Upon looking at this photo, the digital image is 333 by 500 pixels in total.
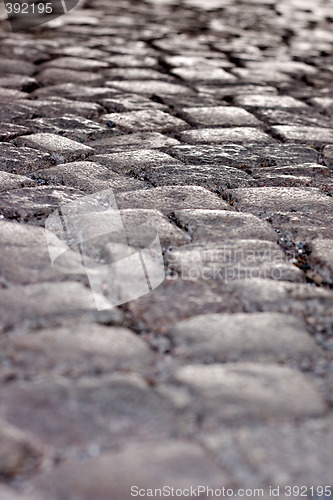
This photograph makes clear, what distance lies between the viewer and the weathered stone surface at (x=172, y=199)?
2197 mm

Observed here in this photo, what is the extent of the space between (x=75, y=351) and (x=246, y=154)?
1665 millimetres

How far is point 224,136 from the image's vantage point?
9.87 feet

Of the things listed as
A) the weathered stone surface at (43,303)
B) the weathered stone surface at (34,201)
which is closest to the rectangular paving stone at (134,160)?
the weathered stone surface at (34,201)

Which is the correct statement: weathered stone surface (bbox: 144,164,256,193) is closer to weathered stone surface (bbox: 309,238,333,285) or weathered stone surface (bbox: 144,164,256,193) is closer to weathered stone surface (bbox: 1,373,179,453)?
weathered stone surface (bbox: 309,238,333,285)

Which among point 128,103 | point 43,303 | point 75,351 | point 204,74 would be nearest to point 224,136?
point 128,103

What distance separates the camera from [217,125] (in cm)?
318

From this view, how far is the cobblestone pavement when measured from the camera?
1126mm

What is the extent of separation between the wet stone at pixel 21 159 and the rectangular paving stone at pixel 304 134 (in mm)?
1227

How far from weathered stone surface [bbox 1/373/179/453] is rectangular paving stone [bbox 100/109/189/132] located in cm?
198

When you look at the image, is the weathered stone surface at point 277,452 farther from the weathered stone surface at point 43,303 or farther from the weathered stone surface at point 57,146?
the weathered stone surface at point 57,146

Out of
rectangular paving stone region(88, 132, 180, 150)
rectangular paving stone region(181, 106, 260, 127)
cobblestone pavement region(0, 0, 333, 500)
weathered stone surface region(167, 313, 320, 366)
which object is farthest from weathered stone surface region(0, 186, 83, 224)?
rectangular paving stone region(181, 106, 260, 127)

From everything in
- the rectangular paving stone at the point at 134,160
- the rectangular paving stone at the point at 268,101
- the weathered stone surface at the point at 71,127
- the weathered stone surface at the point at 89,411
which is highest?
the weathered stone surface at the point at 89,411

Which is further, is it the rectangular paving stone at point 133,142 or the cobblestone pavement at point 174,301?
the rectangular paving stone at point 133,142

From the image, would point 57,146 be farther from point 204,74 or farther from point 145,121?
point 204,74
